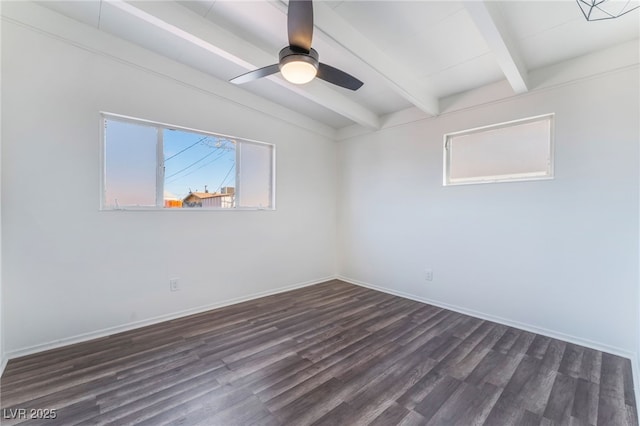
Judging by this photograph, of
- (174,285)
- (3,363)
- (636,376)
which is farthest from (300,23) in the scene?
(636,376)

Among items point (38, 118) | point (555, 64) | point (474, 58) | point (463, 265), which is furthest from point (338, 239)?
point (38, 118)

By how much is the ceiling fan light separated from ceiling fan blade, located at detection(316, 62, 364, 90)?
150mm

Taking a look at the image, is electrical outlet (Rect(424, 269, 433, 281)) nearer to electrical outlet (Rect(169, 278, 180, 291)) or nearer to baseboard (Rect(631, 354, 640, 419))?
baseboard (Rect(631, 354, 640, 419))

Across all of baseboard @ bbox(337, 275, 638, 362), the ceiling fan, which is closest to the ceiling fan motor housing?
the ceiling fan

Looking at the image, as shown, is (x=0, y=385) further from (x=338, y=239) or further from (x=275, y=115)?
(x=338, y=239)

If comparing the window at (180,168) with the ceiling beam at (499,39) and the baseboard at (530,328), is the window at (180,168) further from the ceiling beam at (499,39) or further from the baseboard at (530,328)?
the ceiling beam at (499,39)

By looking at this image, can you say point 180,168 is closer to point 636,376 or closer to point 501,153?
point 501,153

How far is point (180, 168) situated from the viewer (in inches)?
125

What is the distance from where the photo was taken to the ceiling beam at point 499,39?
188 cm

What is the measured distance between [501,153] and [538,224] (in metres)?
0.90

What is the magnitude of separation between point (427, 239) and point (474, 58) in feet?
7.07

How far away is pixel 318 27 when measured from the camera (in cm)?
214

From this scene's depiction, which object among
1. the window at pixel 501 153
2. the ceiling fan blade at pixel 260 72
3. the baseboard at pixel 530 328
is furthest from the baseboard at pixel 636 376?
the ceiling fan blade at pixel 260 72

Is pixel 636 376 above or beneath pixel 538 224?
beneath
